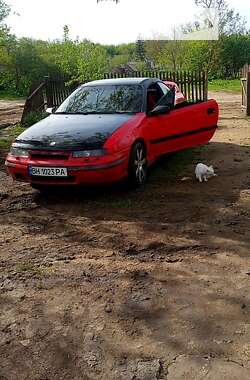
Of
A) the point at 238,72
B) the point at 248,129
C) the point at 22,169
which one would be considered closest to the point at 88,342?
the point at 22,169

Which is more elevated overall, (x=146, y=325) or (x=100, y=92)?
(x=100, y=92)

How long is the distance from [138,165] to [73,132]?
100 cm

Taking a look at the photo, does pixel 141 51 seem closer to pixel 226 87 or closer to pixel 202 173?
pixel 226 87

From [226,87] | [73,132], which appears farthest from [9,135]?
[226,87]

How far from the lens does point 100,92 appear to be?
767 cm

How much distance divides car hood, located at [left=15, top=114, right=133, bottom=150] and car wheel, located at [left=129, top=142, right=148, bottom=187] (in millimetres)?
407

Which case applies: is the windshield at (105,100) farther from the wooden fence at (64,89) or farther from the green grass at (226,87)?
the green grass at (226,87)

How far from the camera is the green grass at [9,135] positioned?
10961 millimetres

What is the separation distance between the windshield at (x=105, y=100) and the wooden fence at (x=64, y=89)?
7.77m

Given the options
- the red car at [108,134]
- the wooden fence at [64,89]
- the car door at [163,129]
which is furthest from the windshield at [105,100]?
the wooden fence at [64,89]

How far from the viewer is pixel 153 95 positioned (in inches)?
306

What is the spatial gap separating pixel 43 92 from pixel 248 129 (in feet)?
24.4

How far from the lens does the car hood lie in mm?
5996

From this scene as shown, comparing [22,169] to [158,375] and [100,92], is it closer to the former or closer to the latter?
[100,92]
